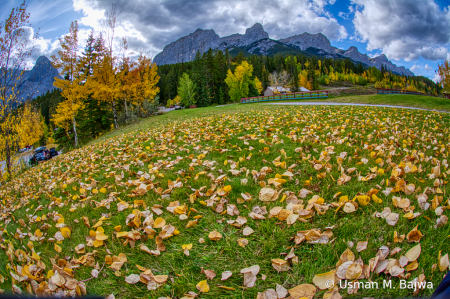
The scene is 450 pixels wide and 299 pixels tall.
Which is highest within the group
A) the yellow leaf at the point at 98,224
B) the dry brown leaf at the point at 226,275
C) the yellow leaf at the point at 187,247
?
the yellow leaf at the point at 98,224

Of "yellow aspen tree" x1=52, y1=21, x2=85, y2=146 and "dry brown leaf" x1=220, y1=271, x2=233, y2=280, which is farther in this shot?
"yellow aspen tree" x1=52, y1=21, x2=85, y2=146

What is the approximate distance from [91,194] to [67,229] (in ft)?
3.31

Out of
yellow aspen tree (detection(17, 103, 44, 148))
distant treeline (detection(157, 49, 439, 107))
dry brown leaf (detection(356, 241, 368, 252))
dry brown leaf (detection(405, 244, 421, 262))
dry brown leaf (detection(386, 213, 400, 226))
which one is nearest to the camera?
dry brown leaf (detection(405, 244, 421, 262))

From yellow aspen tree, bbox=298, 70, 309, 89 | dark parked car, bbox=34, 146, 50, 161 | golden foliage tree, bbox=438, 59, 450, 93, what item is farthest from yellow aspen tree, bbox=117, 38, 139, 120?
yellow aspen tree, bbox=298, 70, 309, 89

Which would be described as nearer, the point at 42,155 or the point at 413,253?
the point at 413,253

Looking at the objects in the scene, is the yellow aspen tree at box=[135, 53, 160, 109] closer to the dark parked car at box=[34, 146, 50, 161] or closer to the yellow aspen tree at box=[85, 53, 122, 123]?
the yellow aspen tree at box=[85, 53, 122, 123]

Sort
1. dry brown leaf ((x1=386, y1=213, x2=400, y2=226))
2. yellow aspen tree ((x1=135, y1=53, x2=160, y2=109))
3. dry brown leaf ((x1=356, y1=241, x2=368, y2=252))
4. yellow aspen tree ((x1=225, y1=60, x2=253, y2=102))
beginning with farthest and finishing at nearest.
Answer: yellow aspen tree ((x1=225, y1=60, x2=253, y2=102)) < yellow aspen tree ((x1=135, y1=53, x2=160, y2=109)) < dry brown leaf ((x1=386, y1=213, x2=400, y2=226)) < dry brown leaf ((x1=356, y1=241, x2=368, y2=252))

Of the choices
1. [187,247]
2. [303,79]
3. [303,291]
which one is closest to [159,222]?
[187,247]

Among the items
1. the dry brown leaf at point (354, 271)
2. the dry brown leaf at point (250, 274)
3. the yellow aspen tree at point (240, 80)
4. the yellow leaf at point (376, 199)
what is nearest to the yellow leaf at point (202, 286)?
the dry brown leaf at point (250, 274)

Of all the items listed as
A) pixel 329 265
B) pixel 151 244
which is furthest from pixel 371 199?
pixel 151 244

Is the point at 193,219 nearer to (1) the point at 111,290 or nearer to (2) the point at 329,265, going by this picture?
(1) the point at 111,290

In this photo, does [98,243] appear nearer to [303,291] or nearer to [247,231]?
[247,231]

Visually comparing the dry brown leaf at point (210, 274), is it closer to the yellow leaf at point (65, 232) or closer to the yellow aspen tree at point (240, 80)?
the yellow leaf at point (65, 232)

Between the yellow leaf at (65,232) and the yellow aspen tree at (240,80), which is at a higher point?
the yellow aspen tree at (240,80)
